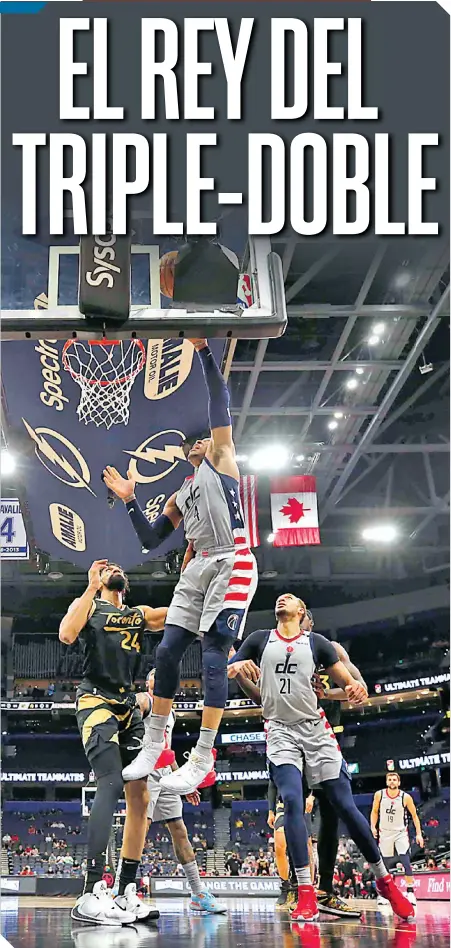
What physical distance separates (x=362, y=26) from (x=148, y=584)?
2369 centimetres

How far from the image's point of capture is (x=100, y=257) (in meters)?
4.48

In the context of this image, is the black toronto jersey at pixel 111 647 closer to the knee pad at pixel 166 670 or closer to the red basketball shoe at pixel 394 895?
the knee pad at pixel 166 670

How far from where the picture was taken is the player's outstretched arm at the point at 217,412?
5.21 m

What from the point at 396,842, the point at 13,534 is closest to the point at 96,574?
the point at 396,842

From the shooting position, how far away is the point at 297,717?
5699 millimetres

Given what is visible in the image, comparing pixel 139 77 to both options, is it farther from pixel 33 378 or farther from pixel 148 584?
pixel 148 584

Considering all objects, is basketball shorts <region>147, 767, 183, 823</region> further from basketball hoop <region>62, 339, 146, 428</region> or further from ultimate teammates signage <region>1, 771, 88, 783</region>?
ultimate teammates signage <region>1, 771, 88, 783</region>

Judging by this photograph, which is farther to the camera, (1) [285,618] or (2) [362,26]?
(1) [285,618]

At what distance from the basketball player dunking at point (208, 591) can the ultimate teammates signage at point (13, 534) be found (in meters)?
8.85

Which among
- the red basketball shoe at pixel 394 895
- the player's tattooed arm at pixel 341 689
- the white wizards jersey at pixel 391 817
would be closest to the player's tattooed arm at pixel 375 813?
the white wizards jersey at pixel 391 817

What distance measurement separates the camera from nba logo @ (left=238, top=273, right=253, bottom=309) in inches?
187

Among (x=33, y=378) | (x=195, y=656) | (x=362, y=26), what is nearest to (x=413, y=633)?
(x=195, y=656)

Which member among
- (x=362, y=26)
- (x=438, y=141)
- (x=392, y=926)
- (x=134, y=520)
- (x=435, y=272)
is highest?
(x=435, y=272)

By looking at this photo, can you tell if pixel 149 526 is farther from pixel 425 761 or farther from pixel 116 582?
pixel 425 761
